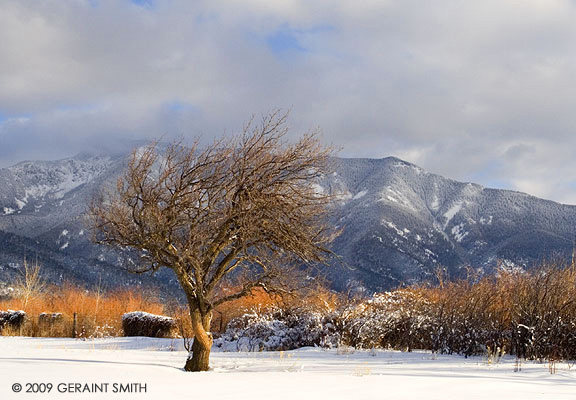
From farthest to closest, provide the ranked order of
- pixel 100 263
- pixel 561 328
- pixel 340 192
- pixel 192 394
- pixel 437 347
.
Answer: pixel 100 263, pixel 437 347, pixel 561 328, pixel 340 192, pixel 192 394

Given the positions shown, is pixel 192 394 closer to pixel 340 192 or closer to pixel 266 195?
pixel 266 195

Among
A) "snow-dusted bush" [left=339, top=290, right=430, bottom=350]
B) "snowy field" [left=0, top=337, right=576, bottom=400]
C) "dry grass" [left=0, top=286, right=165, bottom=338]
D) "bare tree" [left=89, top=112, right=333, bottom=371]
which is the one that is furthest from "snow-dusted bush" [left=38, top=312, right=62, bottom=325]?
"bare tree" [left=89, top=112, right=333, bottom=371]

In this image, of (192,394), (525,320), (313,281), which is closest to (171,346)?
(313,281)

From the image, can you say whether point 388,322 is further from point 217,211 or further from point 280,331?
point 217,211

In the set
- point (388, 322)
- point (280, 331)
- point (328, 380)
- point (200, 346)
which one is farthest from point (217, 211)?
point (280, 331)

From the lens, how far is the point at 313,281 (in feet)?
54.5


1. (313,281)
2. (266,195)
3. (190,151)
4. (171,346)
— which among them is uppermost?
(190,151)

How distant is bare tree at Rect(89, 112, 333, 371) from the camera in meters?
13.6

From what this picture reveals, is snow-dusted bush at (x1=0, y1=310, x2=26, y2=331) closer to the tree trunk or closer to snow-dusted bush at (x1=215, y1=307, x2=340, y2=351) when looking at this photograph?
snow-dusted bush at (x1=215, y1=307, x2=340, y2=351)

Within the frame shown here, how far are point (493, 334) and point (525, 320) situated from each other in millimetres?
1374

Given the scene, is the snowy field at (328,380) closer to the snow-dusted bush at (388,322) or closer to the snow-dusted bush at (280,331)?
the snow-dusted bush at (388,322)

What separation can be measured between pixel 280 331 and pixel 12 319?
15.6m

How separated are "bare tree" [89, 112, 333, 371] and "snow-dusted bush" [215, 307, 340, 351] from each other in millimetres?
9293

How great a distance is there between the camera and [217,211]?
13789 millimetres
